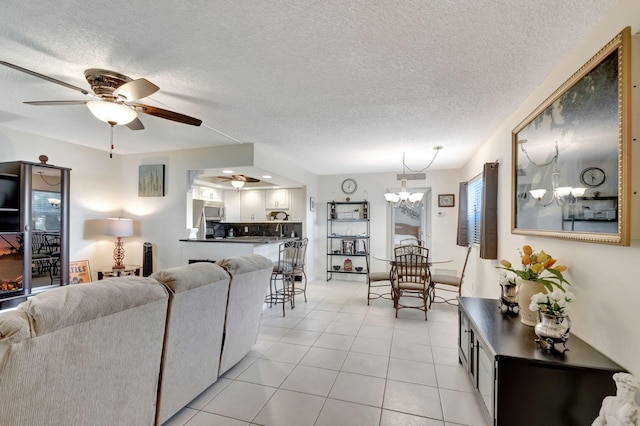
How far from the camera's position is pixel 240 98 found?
8.49 feet

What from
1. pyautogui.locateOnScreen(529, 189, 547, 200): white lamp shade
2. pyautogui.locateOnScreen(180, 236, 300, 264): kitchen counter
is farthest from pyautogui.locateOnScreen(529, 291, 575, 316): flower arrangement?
pyautogui.locateOnScreen(180, 236, 300, 264): kitchen counter

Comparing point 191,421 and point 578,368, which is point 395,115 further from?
point 191,421

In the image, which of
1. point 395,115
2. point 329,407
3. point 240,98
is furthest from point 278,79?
point 329,407

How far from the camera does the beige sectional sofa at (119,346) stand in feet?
3.56

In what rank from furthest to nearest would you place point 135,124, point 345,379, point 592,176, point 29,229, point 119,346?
point 29,229 < point 135,124 < point 345,379 < point 592,176 < point 119,346

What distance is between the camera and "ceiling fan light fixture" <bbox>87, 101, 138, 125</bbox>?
2129 millimetres

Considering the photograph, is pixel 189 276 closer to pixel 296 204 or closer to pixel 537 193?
pixel 537 193

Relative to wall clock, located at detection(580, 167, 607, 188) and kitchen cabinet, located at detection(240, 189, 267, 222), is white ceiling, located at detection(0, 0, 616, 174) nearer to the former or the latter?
wall clock, located at detection(580, 167, 607, 188)

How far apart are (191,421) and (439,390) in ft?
5.98

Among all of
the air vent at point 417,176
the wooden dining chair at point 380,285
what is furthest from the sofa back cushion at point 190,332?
the air vent at point 417,176

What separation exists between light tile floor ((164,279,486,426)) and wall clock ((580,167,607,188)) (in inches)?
63.6

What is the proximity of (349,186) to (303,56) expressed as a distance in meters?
4.74

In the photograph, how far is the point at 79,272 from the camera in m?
4.28

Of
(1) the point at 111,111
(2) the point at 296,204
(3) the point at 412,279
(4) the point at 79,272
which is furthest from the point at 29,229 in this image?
(3) the point at 412,279
